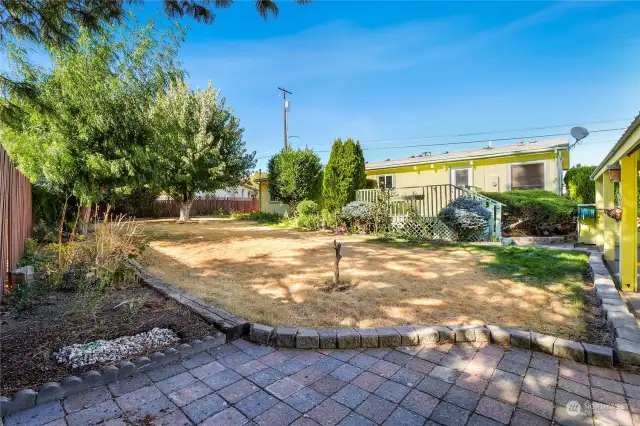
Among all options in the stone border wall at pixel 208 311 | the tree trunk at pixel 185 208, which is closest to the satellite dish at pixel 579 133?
the stone border wall at pixel 208 311

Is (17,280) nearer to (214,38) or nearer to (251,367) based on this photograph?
(251,367)

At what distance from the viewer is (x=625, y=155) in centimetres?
367

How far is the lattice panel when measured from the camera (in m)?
8.85

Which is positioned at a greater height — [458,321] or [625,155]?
[625,155]

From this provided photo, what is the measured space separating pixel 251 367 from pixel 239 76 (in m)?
10.9

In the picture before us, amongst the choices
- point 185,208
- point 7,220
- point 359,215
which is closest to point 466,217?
point 359,215

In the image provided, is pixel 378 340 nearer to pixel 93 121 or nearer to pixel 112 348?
pixel 112 348

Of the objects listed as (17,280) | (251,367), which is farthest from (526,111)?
(17,280)

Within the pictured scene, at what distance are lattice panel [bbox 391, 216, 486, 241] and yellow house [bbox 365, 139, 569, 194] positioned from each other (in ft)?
8.47

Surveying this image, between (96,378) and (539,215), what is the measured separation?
34.6ft

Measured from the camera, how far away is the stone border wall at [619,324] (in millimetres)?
2207

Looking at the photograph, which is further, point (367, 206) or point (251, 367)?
point (367, 206)

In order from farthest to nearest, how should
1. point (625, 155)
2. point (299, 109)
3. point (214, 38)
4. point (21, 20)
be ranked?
point (299, 109), point (214, 38), point (625, 155), point (21, 20)

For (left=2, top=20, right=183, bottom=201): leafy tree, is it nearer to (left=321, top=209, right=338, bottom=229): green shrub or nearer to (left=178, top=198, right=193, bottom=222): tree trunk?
(left=321, top=209, right=338, bottom=229): green shrub
